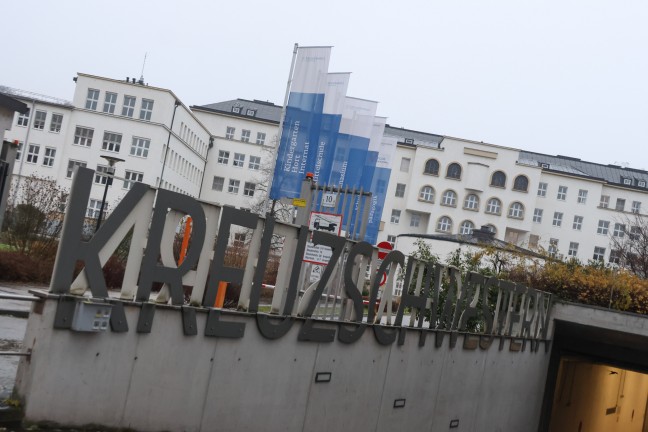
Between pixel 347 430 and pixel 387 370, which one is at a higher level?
pixel 387 370

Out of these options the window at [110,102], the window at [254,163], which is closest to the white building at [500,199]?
the window at [254,163]

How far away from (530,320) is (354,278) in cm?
996

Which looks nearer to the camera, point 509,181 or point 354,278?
point 354,278

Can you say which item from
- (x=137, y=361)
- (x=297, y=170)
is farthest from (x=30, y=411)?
(x=297, y=170)

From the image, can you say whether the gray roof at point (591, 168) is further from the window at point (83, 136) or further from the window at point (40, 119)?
the window at point (40, 119)

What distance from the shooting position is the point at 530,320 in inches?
838

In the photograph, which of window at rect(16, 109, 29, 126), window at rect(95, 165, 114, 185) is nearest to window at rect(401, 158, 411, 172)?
window at rect(95, 165, 114, 185)

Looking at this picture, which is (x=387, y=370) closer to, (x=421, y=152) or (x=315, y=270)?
(x=315, y=270)

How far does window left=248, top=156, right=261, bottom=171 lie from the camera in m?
89.6

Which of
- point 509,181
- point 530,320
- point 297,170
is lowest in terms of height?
point 530,320

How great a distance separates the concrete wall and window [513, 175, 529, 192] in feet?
241

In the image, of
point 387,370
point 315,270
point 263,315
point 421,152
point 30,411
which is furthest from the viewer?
point 421,152

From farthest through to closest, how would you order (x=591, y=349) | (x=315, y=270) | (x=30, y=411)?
(x=591, y=349), (x=315, y=270), (x=30, y=411)

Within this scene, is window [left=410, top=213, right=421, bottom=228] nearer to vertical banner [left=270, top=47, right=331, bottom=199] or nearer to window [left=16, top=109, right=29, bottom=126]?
window [left=16, top=109, right=29, bottom=126]
